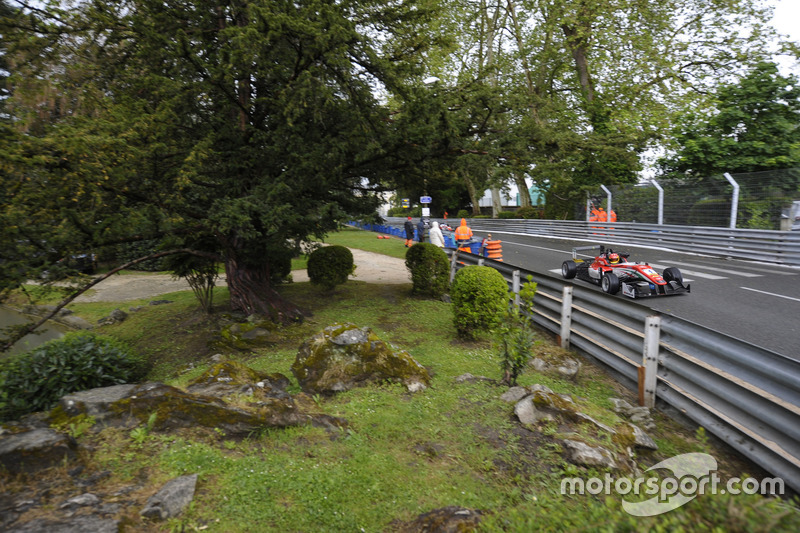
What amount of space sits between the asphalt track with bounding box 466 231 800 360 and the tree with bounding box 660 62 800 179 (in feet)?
14.8

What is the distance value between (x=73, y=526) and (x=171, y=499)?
52 cm

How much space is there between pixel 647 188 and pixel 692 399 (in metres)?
16.5

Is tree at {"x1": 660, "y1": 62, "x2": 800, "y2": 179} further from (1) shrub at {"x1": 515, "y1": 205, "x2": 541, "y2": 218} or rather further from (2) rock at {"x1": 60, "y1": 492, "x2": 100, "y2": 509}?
(2) rock at {"x1": 60, "y1": 492, "x2": 100, "y2": 509}

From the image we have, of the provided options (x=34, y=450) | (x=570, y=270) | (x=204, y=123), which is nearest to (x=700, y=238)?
(x=570, y=270)

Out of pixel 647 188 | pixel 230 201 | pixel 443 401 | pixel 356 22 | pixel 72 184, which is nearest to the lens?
pixel 443 401

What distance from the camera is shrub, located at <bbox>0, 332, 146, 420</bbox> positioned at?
5.26 meters

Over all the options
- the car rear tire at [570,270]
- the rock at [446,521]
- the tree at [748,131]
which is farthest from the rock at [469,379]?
the tree at [748,131]

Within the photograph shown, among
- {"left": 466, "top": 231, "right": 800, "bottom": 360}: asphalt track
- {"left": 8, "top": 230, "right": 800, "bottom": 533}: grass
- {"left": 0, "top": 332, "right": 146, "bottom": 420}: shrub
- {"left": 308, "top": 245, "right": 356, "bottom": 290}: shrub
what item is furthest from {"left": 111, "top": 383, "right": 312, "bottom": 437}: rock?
{"left": 308, "top": 245, "right": 356, "bottom": 290}: shrub

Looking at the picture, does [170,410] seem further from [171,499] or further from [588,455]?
[588,455]

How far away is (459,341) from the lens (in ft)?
24.8

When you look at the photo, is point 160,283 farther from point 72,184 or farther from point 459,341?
point 459,341

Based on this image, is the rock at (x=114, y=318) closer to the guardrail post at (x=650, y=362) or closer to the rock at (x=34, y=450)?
the rock at (x=34, y=450)

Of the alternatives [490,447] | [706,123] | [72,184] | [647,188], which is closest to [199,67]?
[72,184]

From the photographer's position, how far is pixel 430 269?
35.3 ft
